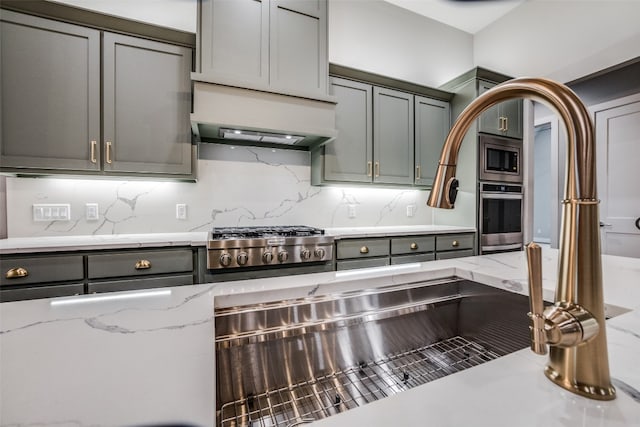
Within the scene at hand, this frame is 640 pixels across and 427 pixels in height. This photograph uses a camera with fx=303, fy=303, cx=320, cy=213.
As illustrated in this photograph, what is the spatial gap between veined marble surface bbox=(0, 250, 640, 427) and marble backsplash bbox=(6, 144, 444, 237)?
178 cm

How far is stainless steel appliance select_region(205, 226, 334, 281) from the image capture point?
199 cm

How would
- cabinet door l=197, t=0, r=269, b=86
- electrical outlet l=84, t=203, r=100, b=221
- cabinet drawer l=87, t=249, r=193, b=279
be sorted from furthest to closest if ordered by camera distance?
electrical outlet l=84, t=203, r=100, b=221, cabinet door l=197, t=0, r=269, b=86, cabinet drawer l=87, t=249, r=193, b=279

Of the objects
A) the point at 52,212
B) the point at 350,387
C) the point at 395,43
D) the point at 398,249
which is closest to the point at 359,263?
the point at 398,249

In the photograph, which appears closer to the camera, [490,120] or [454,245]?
[454,245]

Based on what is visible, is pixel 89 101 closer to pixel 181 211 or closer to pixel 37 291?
pixel 181 211

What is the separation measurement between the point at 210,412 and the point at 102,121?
7.46 ft

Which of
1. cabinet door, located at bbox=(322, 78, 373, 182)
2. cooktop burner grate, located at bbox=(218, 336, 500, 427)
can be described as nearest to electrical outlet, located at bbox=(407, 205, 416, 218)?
cabinet door, located at bbox=(322, 78, 373, 182)

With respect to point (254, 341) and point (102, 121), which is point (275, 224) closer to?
point (102, 121)

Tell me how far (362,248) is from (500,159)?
6.12ft

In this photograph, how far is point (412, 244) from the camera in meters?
2.70

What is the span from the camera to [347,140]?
2758 mm

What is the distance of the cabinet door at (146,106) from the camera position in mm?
2045

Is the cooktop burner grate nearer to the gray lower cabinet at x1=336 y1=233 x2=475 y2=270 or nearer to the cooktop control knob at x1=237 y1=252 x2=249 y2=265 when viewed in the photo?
the cooktop control knob at x1=237 y1=252 x2=249 y2=265

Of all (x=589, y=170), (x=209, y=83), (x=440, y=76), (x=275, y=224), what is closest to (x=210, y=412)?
(x=589, y=170)
